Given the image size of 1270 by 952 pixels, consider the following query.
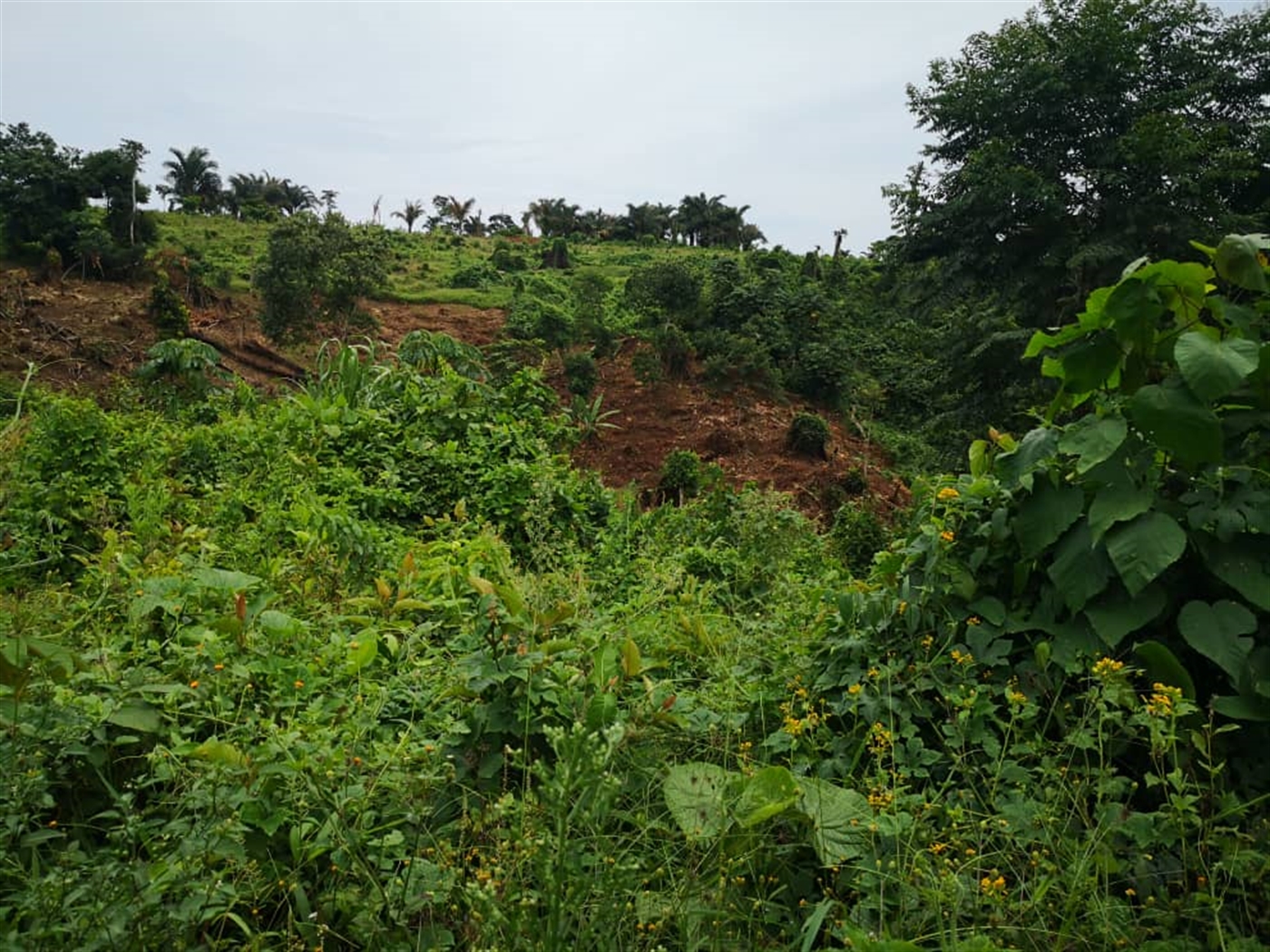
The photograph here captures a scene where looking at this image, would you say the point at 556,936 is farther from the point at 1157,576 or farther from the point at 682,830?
the point at 1157,576

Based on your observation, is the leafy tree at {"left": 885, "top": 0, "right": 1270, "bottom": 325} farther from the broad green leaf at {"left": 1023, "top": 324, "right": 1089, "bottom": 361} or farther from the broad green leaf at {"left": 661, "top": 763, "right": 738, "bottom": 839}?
the broad green leaf at {"left": 661, "top": 763, "right": 738, "bottom": 839}

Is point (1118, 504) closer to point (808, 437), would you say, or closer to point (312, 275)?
point (808, 437)

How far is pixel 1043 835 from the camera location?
1.35 metres

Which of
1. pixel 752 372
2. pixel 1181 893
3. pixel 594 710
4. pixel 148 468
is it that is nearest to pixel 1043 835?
pixel 1181 893

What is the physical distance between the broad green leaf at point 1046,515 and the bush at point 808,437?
957 centimetres

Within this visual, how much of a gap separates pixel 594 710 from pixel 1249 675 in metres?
1.29

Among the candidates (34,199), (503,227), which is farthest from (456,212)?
(34,199)

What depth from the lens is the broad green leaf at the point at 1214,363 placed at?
158 centimetres

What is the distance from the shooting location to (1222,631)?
156cm

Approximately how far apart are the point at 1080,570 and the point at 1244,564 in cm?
30

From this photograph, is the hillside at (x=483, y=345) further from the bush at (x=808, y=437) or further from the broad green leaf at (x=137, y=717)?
the broad green leaf at (x=137, y=717)

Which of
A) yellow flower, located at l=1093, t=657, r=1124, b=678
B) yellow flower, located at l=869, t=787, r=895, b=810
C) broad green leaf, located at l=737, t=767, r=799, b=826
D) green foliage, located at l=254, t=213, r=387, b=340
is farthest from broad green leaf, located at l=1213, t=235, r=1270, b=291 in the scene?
green foliage, located at l=254, t=213, r=387, b=340

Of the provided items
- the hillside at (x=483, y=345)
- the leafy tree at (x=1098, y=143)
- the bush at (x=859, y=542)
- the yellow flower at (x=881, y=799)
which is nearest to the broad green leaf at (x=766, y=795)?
the yellow flower at (x=881, y=799)

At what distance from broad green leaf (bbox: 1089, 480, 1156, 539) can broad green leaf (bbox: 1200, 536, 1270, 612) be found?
0.52 ft
